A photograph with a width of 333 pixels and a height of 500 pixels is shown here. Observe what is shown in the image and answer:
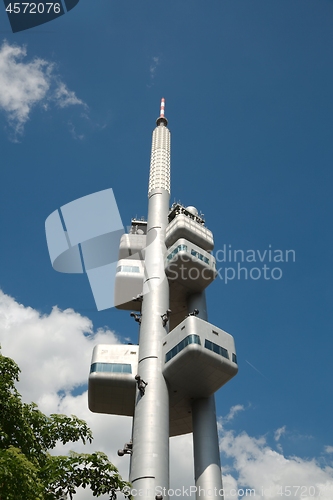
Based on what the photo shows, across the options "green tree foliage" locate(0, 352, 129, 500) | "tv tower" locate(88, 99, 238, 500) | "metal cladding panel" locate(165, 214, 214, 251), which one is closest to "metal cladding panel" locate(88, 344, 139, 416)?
"tv tower" locate(88, 99, 238, 500)

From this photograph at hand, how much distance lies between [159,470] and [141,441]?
3.55 m

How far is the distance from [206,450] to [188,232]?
3160cm

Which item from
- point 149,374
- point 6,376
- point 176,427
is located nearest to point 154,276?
point 149,374

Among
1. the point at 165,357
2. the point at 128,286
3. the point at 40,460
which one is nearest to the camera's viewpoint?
the point at 40,460

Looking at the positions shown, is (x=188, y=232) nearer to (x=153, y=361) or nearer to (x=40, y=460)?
(x=153, y=361)

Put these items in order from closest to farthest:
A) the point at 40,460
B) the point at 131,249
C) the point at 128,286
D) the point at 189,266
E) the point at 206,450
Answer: the point at 40,460
the point at 206,450
the point at 189,266
the point at 128,286
the point at 131,249

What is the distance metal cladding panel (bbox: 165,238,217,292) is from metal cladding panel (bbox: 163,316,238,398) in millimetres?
12111

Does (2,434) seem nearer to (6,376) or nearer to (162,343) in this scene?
(6,376)

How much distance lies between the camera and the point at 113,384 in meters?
55.8

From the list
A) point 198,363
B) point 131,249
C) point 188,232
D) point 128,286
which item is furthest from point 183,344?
point 131,249

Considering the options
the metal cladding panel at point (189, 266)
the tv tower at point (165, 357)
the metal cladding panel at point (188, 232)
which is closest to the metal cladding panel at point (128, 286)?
the tv tower at point (165, 357)

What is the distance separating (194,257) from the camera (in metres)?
64.8

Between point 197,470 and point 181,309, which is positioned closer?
point 197,470

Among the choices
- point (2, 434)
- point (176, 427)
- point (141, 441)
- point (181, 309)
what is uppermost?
point (181, 309)
